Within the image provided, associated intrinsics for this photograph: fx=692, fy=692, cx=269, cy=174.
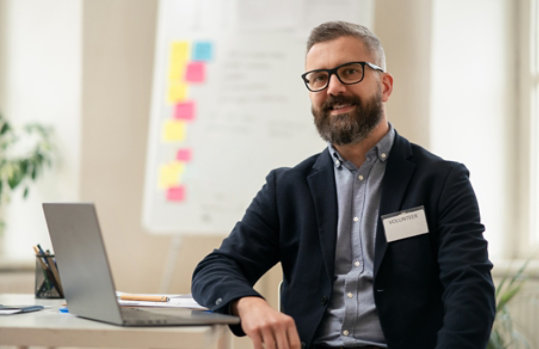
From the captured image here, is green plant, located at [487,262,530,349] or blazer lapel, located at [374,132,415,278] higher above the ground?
blazer lapel, located at [374,132,415,278]

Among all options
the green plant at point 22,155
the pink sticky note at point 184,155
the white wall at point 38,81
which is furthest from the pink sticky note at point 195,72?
the green plant at point 22,155

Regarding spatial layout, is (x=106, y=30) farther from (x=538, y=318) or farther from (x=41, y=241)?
(x=538, y=318)

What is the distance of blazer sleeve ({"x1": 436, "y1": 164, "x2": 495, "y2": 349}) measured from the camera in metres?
1.52

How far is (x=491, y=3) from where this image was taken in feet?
12.7

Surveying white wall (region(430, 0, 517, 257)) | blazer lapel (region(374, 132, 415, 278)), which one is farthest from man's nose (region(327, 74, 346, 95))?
white wall (region(430, 0, 517, 257))

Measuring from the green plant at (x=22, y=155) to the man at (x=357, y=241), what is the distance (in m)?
2.39

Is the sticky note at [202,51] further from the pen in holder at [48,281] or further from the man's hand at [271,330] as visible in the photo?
the man's hand at [271,330]

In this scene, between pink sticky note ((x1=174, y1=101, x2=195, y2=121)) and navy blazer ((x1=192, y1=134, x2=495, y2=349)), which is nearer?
navy blazer ((x1=192, y1=134, x2=495, y2=349))

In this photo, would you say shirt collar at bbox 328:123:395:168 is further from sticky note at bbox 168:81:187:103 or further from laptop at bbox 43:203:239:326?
sticky note at bbox 168:81:187:103

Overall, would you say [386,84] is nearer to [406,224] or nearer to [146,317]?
[406,224]

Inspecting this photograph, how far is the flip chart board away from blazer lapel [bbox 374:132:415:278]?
1.65m

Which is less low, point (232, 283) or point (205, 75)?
point (205, 75)

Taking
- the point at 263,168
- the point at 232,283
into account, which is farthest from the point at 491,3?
the point at 232,283

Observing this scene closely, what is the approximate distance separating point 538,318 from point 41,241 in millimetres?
2871
